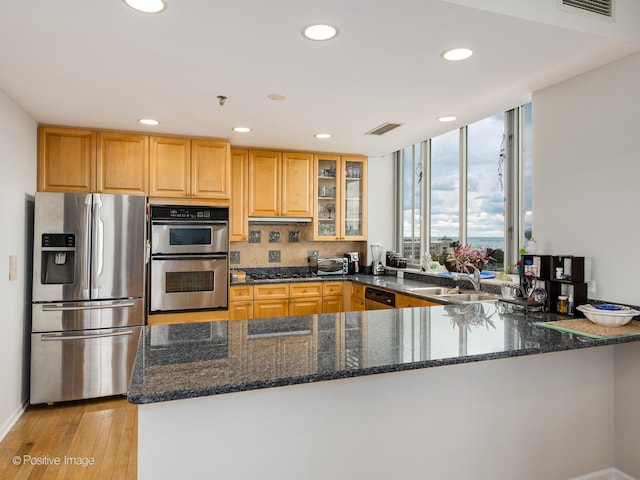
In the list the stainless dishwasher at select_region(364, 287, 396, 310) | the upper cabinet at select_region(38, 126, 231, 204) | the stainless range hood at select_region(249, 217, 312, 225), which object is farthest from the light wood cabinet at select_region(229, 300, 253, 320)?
the stainless dishwasher at select_region(364, 287, 396, 310)

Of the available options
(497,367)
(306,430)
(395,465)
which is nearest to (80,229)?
(306,430)

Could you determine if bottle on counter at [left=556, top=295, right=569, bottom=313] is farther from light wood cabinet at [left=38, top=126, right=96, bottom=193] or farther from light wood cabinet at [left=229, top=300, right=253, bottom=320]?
light wood cabinet at [left=38, top=126, right=96, bottom=193]

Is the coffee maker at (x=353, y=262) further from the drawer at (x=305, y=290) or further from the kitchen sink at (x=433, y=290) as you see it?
the kitchen sink at (x=433, y=290)

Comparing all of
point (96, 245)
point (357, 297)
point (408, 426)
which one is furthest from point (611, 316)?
point (96, 245)

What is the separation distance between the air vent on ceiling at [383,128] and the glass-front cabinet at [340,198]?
3.41ft

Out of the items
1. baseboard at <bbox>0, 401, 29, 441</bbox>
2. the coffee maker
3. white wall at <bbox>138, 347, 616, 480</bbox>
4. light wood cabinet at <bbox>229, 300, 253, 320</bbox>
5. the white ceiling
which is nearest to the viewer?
white wall at <bbox>138, 347, 616, 480</bbox>

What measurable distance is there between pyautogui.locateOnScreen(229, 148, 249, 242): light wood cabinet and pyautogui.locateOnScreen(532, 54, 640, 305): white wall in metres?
2.84

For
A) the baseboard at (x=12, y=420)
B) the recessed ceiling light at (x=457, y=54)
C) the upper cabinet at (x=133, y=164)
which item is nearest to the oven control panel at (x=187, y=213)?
the upper cabinet at (x=133, y=164)

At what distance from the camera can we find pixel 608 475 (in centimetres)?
Answer: 226

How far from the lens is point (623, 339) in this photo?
6.27 ft

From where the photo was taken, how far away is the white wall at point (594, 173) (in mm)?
2217

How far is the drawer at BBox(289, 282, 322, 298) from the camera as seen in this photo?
4.50m

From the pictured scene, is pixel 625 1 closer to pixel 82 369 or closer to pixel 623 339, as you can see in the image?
pixel 623 339

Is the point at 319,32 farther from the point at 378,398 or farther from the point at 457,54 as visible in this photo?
the point at 378,398
